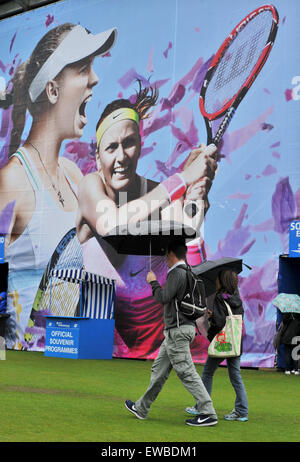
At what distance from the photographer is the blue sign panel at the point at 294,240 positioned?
13.1 metres

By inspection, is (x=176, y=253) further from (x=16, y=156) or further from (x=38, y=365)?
(x=16, y=156)

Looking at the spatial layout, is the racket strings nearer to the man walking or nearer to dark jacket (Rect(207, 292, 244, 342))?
dark jacket (Rect(207, 292, 244, 342))

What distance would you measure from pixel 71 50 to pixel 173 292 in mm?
14018

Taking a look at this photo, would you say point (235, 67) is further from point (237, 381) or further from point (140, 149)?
point (237, 381)

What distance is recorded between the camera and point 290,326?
1302 centimetres

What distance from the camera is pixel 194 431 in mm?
5602

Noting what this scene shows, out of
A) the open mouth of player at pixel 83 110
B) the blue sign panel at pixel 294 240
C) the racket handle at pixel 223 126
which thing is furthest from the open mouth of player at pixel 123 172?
the blue sign panel at pixel 294 240

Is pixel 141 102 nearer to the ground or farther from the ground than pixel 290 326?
farther from the ground

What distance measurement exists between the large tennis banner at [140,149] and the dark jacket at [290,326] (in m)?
0.73

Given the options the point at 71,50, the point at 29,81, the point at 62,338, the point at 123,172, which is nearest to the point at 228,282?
the point at 62,338

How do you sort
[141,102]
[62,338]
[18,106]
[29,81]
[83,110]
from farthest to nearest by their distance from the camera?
1. [18,106]
2. [29,81]
3. [83,110]
4. [141,102]
5. [62,338]

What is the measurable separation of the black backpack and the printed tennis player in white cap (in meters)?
11.7

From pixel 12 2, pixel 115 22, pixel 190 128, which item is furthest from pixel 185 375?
pixel 12 2

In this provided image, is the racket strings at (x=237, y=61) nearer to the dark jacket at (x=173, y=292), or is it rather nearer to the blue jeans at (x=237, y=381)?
the blue jeans at (x=237, y=381)
